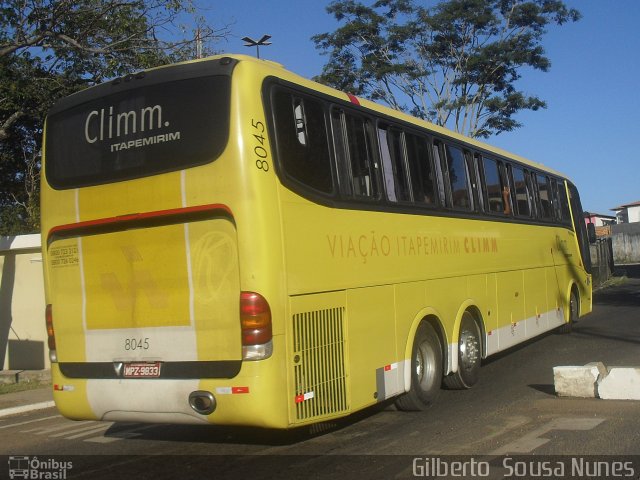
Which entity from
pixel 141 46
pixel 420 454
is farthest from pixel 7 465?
pixel 141 46

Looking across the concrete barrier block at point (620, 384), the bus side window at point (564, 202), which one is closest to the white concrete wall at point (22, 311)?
the concrete barrier block at point (620, 384)

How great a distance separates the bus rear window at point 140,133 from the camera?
6.03 metres

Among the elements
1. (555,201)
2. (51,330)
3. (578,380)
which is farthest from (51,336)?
(555,201)

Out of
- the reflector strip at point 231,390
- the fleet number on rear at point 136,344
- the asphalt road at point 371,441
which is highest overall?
the fleet number on rear at point 136,344

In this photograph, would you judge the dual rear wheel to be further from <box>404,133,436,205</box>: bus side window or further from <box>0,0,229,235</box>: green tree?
<box>0,0,229,235</box>: green tree

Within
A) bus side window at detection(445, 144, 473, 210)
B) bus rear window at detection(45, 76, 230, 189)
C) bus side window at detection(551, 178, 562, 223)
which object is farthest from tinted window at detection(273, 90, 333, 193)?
bus side window at detection(551, 178, 562, 223)

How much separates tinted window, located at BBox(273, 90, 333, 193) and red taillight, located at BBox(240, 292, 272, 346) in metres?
1.20

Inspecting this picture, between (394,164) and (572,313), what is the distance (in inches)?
348

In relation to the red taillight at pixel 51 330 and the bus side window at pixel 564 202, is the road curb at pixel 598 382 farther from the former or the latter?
the bus side window at pixel 564 202

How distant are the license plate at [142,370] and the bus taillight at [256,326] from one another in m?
0.94

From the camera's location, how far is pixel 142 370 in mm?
6184

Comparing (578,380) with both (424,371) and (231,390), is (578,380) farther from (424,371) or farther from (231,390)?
(231,390)

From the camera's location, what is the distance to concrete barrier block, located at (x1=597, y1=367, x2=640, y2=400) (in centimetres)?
806

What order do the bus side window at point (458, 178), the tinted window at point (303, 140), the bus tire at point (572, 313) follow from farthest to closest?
the bus tire at point (572, 313)
the bus side window at point (458, 178)
the tinted window at point (303, 140)
